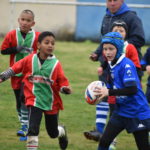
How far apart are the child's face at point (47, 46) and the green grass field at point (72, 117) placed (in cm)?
143

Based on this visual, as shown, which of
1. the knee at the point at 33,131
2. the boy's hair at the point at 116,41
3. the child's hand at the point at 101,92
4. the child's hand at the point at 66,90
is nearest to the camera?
the child's hand at the point at 101,92

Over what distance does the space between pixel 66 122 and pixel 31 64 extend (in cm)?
259

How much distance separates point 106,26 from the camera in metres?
8.05

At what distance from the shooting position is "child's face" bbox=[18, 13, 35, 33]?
8.18 metres

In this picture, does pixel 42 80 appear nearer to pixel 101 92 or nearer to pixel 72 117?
pixel 101 92

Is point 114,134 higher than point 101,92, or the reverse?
point 101,92

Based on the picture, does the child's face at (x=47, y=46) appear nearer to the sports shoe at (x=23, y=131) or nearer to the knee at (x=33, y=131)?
the knee at (x=33, y=131)

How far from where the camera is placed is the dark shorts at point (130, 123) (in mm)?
6254

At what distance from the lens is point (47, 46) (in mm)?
6898

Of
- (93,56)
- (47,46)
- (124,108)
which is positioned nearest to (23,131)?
(93,56)

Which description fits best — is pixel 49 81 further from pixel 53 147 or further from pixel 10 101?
pixel 10 101

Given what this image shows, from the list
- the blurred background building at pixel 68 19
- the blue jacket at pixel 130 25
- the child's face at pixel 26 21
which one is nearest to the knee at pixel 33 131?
the blue jacket at pixel 130 25

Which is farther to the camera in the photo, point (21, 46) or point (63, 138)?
point (21, 46)

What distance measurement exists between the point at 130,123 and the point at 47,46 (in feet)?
4.71
